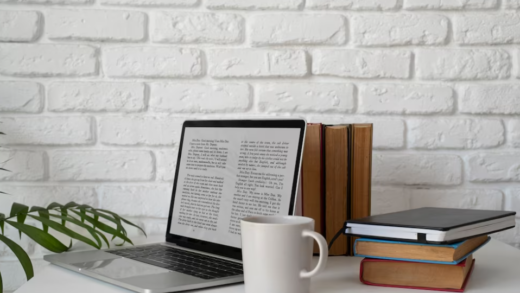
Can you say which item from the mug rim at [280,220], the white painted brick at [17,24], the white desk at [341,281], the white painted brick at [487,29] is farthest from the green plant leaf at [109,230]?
the white painted brick at [487,29]

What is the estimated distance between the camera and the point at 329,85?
1.24 metres

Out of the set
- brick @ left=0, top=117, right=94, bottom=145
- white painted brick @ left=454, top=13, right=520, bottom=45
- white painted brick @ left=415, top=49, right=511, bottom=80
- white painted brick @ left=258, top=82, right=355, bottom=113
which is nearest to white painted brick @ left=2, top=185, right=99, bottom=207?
brick @ left=0, top=117, right=94, bottom=145

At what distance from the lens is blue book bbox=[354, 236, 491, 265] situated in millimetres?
701

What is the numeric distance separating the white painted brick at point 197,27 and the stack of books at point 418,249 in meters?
0.63

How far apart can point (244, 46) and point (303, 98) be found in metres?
0.18

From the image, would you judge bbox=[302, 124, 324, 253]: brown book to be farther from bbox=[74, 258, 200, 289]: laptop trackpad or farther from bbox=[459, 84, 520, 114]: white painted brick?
bbox=[459, 84, 520, 114]: white painted brick

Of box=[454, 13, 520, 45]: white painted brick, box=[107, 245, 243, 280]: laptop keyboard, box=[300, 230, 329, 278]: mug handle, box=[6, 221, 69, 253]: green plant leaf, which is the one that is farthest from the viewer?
box=[454, 13, 520, 45]: white painted brick

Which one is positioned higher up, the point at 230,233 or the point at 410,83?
the point at 410,83

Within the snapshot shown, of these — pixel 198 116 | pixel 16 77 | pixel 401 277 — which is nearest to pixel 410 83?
pixel 198 116

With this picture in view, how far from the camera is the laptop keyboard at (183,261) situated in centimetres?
80

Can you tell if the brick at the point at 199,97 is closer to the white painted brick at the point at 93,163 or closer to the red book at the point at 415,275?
the white painted brick at the point at 93,163

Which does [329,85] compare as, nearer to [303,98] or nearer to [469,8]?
[303,98]

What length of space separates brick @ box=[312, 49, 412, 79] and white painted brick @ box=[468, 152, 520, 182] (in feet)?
0.83

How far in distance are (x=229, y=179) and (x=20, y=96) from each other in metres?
0.59
